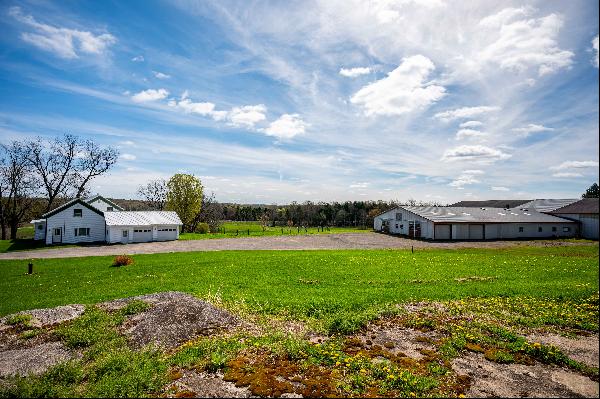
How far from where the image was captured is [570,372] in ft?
24.7

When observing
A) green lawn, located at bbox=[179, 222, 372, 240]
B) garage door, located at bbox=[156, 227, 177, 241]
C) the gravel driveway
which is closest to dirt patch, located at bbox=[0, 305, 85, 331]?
the gravel driveway

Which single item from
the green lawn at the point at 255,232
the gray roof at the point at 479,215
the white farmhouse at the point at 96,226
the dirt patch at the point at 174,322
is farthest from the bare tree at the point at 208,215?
the dirt patch at the point at 174,322

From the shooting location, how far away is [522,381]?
7289mm

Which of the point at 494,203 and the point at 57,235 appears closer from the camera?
the point at 57,235

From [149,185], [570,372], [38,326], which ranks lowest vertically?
[38,326]

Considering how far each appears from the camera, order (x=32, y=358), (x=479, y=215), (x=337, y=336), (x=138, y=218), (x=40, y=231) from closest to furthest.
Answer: (x=32, y=358), (x=337, y=336), (x=40, y=231), (x=138, y=218), (x=479, y=215)

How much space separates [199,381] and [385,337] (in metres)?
5.67

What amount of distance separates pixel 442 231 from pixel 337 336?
48.7 metres

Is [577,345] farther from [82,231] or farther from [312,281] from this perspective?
[82,231]

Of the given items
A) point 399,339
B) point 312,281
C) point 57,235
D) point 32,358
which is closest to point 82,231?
point 57,235

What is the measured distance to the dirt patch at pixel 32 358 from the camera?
8.64m

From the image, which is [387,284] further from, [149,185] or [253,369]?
[149,185]

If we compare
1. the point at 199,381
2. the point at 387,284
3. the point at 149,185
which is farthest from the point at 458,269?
the point at 149,185

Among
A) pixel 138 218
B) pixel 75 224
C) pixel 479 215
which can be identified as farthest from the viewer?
pixel 479 215
